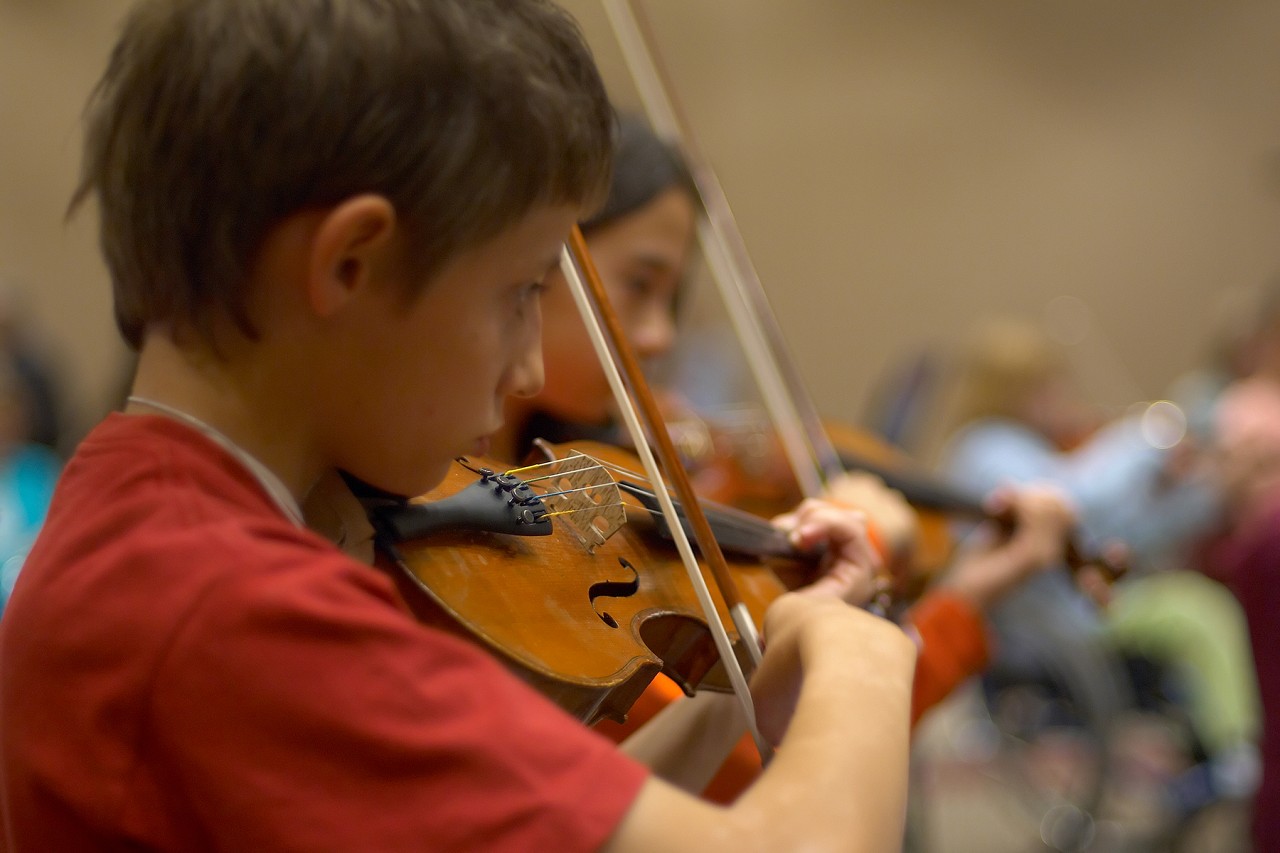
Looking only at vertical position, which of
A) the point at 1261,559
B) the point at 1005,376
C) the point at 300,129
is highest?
the point at 300,129

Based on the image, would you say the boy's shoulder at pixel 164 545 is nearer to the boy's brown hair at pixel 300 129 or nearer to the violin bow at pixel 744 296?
the boy's brown hair at pixel 300 129

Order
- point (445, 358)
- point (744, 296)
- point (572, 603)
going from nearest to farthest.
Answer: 1. point (445, 358)
2. point (572, 603)
3. point (744, 296)

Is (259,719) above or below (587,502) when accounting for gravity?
above

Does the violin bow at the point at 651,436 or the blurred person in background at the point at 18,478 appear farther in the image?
the blurred person in background at the point at 18,478

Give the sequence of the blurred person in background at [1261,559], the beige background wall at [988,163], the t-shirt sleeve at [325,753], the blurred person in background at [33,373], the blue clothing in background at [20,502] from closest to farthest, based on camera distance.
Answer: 1. the t-shirt sleeve at [325,753]
2. the blurred person in background at [1261,559]
3. the blue clothing in background at [20,502]
4. the blurred person in background at [33,373]
5. the beige background wall at [988,163]

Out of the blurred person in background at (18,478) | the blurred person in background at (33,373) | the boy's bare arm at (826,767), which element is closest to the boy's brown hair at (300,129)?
the boy's bare arm at (826,767)

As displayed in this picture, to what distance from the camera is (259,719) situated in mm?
391

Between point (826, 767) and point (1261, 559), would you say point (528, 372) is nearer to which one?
point (826, 767)

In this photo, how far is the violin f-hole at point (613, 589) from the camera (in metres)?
0.65

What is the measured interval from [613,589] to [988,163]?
4.16 m

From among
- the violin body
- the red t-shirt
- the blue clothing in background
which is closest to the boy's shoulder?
the red t-shirt

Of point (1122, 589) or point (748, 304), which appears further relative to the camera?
point (1122, 589)

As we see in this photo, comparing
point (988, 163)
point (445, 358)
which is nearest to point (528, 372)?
point (445, 358)

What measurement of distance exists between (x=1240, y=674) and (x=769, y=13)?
3.25 meters
